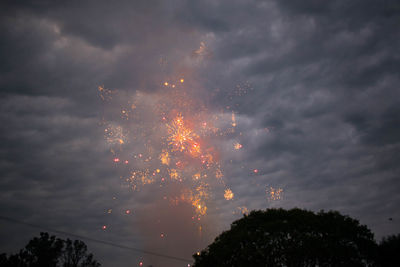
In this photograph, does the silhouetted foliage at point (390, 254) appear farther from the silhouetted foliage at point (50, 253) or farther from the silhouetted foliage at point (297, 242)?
the silhouetted foliage at point (50, 253)

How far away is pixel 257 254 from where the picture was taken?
27406mm

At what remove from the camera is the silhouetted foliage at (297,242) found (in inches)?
1072

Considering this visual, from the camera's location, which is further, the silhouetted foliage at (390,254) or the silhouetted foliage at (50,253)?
the silhouetted foliage at (50,253)

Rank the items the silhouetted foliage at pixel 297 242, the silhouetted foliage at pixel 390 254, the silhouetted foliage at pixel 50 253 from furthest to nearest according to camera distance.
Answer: the silhouetted foliage at pixel 50 253 → the silhouetted foliage at pixel 390 254 → the silhouetted foliage at pixel 297 242

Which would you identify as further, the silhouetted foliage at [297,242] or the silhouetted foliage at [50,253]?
the silhouetted foliage at [50,253]

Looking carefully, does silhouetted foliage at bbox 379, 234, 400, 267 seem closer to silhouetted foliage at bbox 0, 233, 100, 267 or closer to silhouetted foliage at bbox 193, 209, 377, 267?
silhouetted foliage at bbox 193, 209, 377, 267

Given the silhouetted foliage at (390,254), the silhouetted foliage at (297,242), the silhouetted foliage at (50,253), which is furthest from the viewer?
the silhouetted foliage at (50,253)

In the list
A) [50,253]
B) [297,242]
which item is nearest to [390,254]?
[297,242]

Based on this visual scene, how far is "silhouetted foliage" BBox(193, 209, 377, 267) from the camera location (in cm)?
2722

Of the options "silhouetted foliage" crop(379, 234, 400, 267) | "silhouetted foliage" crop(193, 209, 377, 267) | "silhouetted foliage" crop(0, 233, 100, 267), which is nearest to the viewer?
"silhouetted foliage" crop(193, 209, 377, 267)

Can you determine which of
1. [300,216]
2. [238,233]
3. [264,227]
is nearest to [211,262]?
[238,233]

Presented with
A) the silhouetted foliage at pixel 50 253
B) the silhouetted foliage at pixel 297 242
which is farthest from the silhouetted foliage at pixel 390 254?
the silhouetted foliage at pixel 50 253

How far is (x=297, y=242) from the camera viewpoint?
1079 inches

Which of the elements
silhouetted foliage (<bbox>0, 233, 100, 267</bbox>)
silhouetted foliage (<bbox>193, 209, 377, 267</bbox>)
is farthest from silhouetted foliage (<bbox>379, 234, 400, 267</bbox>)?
silhouetted foliage (<bbox>0, 233, 100, 267</bbox>)
